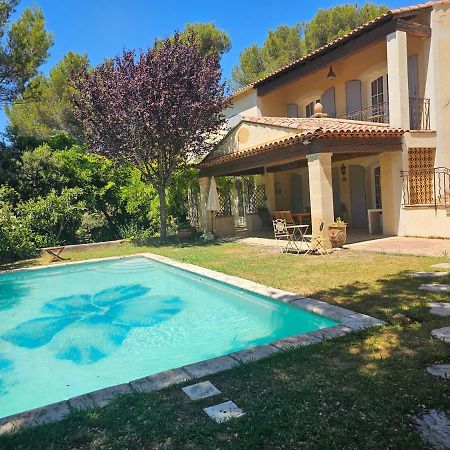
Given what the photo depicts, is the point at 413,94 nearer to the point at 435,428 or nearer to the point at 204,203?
the point at 204,203

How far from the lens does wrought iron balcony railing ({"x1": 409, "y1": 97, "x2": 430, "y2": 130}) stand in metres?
15.0

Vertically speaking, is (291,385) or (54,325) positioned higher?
(291,385)

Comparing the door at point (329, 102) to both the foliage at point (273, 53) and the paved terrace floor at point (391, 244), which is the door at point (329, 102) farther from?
the foliage at point (273, 53)

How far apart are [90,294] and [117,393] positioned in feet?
24.2

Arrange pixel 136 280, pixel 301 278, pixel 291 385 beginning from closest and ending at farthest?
pixel 291 385
pixel 301 278
pixel 136 280

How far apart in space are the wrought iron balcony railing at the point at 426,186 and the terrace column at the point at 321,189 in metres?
3.36

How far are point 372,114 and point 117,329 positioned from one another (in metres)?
14.0

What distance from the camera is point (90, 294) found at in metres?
10.8

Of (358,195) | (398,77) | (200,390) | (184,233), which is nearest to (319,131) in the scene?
(398,77)

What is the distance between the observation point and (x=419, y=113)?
49.8ft

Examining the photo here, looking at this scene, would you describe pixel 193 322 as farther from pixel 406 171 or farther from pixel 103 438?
pixel 406 171

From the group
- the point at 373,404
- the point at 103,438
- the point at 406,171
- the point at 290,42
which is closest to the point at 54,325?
the point at 103,438

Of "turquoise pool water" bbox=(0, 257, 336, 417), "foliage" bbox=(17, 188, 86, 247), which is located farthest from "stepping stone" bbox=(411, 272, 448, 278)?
"foliage" bbox=(17, 188, 86, 247)

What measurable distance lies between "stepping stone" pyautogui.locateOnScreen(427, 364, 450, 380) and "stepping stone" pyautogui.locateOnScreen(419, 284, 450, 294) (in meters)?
3.03
